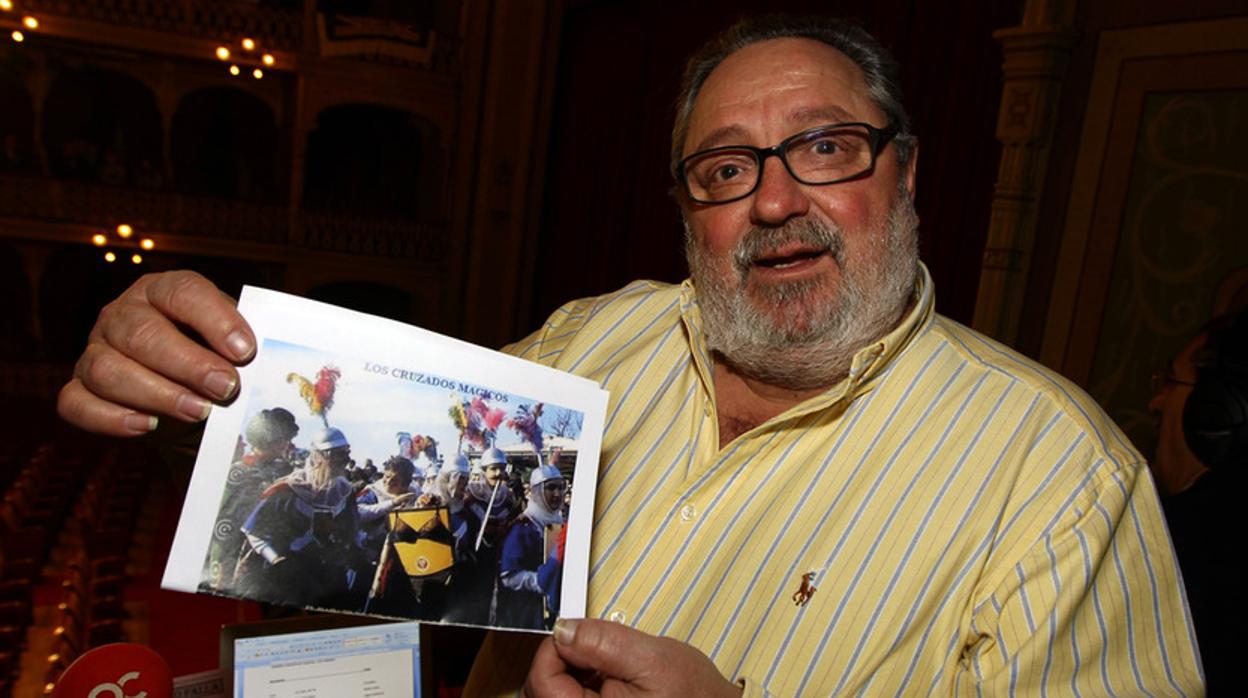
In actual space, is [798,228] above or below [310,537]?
above

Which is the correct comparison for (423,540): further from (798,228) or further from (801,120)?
(801,120)

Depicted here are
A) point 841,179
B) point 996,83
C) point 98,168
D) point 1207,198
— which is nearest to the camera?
point 841,179

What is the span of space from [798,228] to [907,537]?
505 mm

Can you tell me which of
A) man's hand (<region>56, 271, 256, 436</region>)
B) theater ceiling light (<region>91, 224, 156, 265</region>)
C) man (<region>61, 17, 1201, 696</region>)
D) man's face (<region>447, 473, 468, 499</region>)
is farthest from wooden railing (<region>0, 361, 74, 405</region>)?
man's face (<region>447, 473, 468, 499</region>)

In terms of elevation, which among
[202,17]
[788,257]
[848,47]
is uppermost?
[202,17]

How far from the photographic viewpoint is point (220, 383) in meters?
0.99

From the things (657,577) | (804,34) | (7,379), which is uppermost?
(804,34)

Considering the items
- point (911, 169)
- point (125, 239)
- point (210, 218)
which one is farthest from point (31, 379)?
point (911, 169)

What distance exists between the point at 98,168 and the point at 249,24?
3.36 meters

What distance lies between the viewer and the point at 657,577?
1295 millimetres

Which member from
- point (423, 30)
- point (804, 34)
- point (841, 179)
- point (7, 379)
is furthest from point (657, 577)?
point (7, 379)

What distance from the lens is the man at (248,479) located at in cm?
97

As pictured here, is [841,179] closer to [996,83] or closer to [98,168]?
[996,83]

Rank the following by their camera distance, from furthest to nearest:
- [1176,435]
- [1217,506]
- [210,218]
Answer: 1. [210,218]
2. [1176,435]
3. [1217,506]
